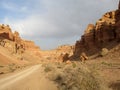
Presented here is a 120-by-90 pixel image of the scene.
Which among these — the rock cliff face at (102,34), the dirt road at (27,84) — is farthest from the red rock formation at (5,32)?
the dirt road at (27,84)

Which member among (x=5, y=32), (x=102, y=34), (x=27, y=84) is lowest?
(x=27, y=84)

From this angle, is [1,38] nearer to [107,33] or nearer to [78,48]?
[78,48]

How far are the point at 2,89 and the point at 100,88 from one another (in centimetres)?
603

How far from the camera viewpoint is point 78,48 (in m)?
92.5

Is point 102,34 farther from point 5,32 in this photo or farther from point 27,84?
→ point 27,84

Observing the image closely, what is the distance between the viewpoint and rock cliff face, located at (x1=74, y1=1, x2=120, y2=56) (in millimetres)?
67438

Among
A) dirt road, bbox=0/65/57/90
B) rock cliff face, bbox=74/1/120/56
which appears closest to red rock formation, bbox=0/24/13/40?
rock cliff face, bbox=74/1/120/56

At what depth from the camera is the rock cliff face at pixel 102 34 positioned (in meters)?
67.4

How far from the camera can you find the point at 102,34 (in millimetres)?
72625

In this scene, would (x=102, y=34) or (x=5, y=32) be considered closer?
(x=102, y=34)

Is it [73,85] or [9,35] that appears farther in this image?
[9,35]

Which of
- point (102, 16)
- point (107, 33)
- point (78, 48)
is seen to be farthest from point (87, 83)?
point (78, 48)

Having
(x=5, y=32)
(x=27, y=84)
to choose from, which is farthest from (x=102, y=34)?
(x=27, y=84)

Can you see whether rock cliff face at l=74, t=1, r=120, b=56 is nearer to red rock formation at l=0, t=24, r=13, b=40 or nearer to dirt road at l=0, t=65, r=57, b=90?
red rock formation at l=0, t=24, r=13, b=40
